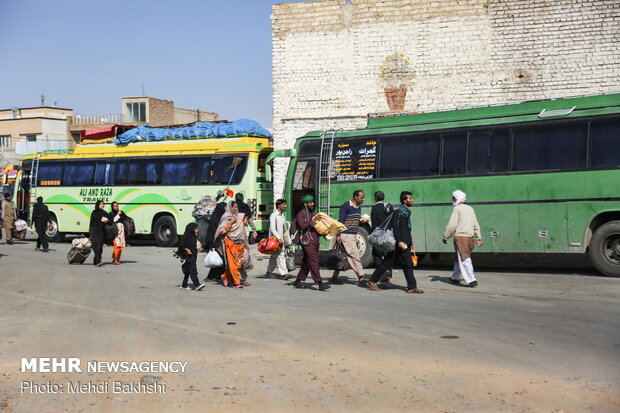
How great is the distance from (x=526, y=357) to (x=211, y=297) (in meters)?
6.52

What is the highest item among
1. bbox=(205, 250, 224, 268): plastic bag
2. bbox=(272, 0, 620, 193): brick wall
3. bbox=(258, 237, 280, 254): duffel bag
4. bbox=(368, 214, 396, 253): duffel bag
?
bbox=(272, 0, 620, 193): brick wall

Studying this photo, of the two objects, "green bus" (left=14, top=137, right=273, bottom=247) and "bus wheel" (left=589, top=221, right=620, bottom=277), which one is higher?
"green bus" (left=14, top=137, right=273, bottom=247)

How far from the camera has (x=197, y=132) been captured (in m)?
27.4

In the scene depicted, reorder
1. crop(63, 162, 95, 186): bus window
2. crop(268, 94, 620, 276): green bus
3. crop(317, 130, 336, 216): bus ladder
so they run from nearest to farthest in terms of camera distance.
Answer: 1. crop(268, 94, 620, 276): green bus
2. crop(317, 130, 336, 216): bus ladder
3. crop(63, 162, 95, 186): bus window

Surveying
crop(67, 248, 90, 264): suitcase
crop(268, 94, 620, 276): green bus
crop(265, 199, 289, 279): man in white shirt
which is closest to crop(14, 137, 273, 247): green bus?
crop(268, 94, 620, 276): green bus

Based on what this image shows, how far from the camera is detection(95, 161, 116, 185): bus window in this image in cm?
2841

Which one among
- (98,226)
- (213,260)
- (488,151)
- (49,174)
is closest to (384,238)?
(213,260)

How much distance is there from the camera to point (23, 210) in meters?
32.6

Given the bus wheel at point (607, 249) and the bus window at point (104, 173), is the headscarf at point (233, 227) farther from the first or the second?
the bus window at point (104, 173)

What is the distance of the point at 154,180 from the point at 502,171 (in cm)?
1427

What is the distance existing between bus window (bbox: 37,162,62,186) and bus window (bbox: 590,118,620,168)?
2109 cm

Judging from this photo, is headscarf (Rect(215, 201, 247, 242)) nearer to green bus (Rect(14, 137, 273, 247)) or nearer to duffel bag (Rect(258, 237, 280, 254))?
duffel bag (Rect(258, 237, 280, 254))

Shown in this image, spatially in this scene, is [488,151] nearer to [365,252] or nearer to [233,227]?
[365,252]

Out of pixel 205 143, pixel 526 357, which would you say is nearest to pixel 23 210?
pixel 205 143
